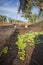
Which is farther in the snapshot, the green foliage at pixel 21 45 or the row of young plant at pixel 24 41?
the row of young plant at pixel 24 41

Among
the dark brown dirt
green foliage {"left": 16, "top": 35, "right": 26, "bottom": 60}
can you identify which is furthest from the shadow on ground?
green foliage {"left": 16, "top": 35, "right": 26, "bottom": 60}

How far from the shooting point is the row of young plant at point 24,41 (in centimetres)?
630

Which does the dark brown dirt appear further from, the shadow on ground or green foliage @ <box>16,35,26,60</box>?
green foliage @ <box>16,35,26,60</box>

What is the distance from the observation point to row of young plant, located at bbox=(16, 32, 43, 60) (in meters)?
6.30

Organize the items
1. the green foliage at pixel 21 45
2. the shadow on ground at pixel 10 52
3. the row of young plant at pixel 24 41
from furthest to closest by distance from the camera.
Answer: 1. the row of young plant at pixel 24 41
2. the green foliage at pixel 21 45
3. the shadow on ground at pixel 10 52

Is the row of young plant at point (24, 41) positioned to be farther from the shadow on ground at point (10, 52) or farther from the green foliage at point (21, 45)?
the shadow on ground at point (10, 52)

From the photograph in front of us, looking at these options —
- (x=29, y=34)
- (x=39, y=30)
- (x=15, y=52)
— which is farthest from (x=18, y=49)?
(x=39, y=30)

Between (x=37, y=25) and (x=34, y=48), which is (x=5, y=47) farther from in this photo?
(x=37, y=25)

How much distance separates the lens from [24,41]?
721cm

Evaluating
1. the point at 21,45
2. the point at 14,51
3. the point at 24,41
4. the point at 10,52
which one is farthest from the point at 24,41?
the point at 10,52

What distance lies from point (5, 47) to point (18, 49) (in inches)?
19.1

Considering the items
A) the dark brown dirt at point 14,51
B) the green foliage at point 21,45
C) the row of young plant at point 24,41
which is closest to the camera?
the dark brown dirt at point 14,51

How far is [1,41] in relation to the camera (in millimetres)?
6961

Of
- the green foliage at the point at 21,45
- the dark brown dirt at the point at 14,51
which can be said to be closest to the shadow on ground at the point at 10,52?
the dark brown dirt at the point at 14,51
